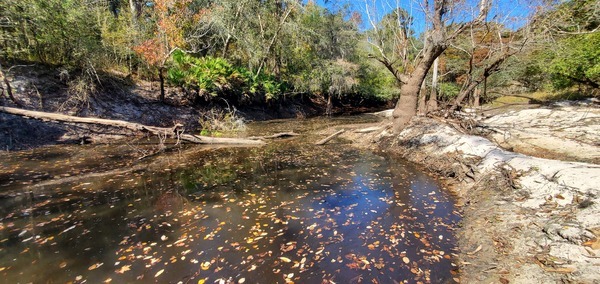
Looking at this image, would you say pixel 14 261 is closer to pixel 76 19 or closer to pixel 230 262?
pixel 230 262

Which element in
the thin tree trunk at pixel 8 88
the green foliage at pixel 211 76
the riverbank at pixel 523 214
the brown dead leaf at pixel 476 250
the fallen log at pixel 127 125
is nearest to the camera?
the riverbank at pixel 523 214

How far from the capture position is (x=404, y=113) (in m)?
12.3

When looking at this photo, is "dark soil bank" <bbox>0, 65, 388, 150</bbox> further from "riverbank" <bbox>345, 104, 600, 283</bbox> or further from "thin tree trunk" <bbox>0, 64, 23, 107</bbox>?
"riverbank" <bbox>345, 104, 600, 283</bbox>

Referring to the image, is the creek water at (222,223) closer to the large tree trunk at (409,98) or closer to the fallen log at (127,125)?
the fallen log at (127,125)

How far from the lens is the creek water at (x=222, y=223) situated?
3.79 metres

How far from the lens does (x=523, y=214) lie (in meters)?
4.41

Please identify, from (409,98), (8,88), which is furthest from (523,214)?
(8,88)

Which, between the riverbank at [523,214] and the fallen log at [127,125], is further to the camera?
the fallen log at [127,125]

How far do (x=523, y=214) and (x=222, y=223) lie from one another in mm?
4893

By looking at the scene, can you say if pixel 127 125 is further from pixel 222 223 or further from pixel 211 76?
pixel 211 76

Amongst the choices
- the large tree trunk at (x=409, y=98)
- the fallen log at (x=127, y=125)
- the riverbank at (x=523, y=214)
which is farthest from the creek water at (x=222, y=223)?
the large tree trunk at (x=409, y=98)

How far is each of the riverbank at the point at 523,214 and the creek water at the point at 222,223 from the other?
0.40 m

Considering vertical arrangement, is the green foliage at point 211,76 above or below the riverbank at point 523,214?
above

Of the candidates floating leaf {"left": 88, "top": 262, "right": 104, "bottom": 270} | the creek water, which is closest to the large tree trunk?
the creek water
